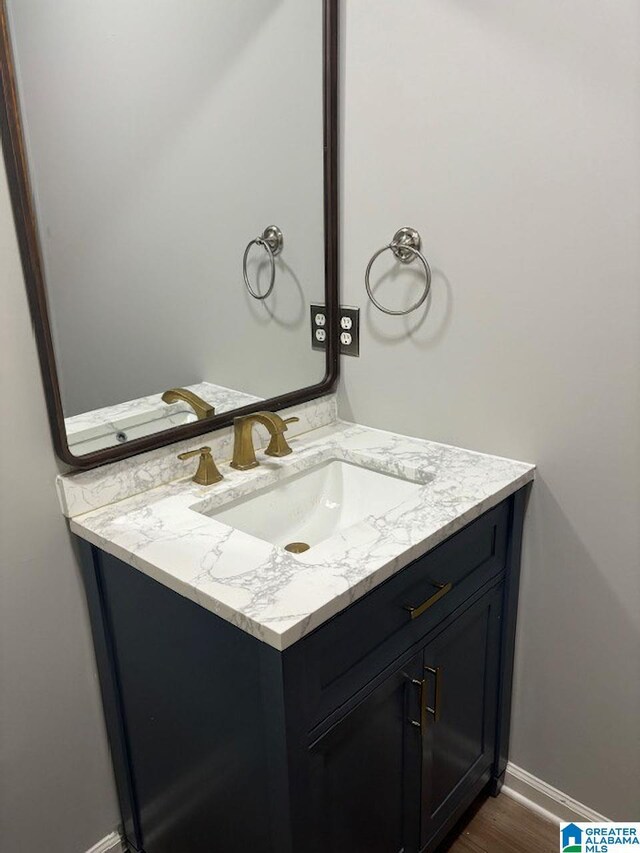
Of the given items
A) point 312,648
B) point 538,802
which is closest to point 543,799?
point 538,802

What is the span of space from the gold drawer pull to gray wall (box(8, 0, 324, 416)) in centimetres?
64

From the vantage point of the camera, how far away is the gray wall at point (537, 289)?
119cm

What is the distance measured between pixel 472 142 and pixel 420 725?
3.79 feet

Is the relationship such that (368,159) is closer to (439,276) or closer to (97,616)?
(439,276)

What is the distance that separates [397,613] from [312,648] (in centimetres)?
23

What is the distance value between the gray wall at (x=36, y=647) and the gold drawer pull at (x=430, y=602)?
25.7 inches

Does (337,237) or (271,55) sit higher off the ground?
(271,55)

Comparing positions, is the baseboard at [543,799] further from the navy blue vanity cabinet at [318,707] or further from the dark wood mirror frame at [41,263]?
the dark wood mirror frame at [41,263]

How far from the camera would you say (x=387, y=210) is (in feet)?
4.88

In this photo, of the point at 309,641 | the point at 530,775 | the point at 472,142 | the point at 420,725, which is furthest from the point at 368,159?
the point at 530,775

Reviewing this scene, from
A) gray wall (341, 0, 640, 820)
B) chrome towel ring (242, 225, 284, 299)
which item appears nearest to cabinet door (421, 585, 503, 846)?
gray wall (341, 0, 640, 820)

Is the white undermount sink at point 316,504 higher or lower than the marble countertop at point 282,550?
lower
